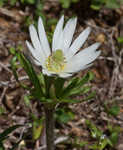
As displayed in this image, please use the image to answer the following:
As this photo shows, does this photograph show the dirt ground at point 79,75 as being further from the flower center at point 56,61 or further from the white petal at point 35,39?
the white petal at point 35,39

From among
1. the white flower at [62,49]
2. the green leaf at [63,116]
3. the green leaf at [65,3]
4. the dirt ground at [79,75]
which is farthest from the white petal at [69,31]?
the green leaf at [65,3]

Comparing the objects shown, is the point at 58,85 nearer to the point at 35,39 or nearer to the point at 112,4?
the point at 35,39

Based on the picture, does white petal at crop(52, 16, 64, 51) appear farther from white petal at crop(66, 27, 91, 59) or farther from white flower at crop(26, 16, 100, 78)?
white petal at crop(66, 27, 91, 59)

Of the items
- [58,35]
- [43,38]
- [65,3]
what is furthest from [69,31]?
[65,3]

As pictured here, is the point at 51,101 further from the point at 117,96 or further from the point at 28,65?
the point at 117,96

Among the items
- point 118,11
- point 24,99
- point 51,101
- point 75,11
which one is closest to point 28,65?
point 51,101

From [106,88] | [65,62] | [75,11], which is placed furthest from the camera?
[75,11]
